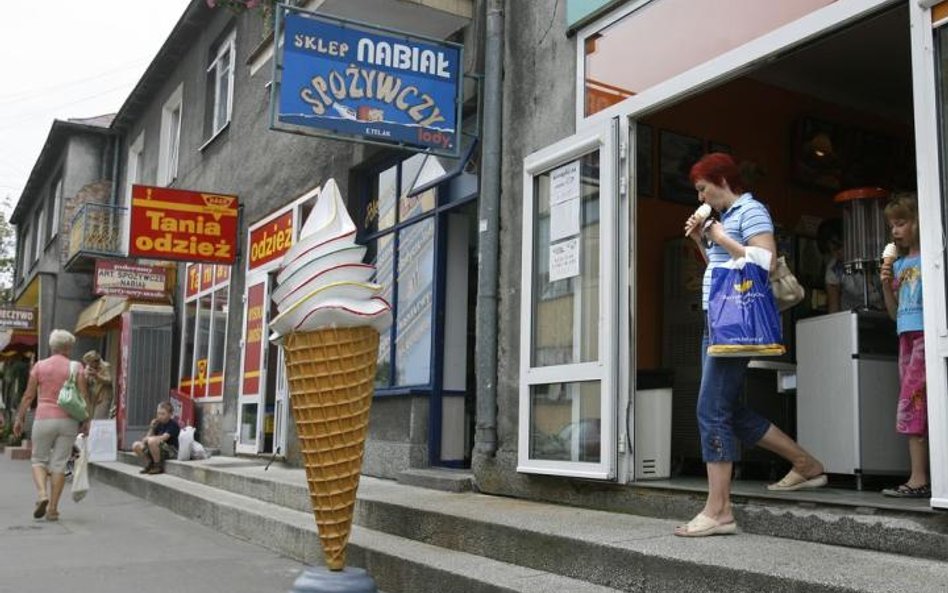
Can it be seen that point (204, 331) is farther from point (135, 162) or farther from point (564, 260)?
point (564, 260)

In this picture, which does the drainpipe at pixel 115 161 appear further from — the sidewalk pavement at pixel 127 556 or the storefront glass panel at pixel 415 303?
the storefront glass panel at pixel 415 303

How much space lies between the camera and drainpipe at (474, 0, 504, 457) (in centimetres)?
669

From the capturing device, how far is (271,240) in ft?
38.1

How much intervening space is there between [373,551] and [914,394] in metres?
3.05

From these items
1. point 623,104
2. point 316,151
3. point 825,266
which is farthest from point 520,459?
point 316,151

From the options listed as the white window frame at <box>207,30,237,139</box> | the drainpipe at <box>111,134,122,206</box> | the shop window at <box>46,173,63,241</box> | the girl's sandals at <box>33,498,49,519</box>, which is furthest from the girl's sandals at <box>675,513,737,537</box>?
the shop window at <box>46,173,63,241</box>

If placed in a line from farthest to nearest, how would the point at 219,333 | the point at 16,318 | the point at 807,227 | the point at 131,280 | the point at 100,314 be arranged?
the point at 16,318, the point at 100,314, the point at 131,280, the point at 219,333, the point at 807,227

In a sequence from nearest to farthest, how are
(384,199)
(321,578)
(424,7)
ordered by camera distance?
(321,578) → (424,7) → (384,199)

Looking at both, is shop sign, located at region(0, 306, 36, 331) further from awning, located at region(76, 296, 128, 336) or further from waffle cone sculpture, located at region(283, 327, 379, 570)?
waffle cone sculpture, located at region(283, 327, 379, 570)

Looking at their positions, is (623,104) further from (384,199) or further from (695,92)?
(384,199)

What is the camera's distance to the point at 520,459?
626 centimetres

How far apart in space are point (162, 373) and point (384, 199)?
7858 mm

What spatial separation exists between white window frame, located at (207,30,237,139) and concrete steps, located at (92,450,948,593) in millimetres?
7705

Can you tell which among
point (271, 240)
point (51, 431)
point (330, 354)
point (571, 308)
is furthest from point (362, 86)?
point (271, 240)
